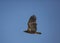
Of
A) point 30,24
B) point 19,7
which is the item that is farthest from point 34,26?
point 19,7

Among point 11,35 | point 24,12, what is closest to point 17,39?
point 11,35

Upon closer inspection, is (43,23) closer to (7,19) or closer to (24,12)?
(24,12)

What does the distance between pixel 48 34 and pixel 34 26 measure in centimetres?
25

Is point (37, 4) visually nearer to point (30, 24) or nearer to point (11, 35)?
point (30, 24)

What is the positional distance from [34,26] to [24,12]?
0.27 metres

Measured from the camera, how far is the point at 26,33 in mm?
1660

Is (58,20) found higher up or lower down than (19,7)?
lower down

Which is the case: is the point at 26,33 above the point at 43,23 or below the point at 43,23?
below

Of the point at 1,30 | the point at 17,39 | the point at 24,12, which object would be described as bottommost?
the point at 17,39

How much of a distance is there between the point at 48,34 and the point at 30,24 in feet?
1.03

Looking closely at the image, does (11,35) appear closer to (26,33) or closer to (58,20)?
(26,33)

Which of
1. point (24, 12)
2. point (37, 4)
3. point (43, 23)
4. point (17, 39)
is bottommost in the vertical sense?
point (17, 39)

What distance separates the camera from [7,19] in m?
1.69

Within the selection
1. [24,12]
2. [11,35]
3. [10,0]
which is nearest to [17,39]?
[11,35]
